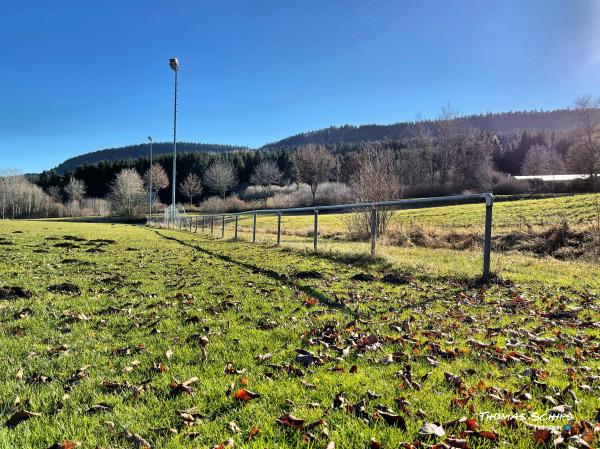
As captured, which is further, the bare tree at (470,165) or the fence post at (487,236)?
the bare tree at (470,165)

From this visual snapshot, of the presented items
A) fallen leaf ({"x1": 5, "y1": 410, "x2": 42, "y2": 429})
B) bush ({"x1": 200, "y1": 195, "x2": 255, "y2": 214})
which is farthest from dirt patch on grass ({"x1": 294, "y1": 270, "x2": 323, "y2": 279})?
bush ({"x1": 200, "y1": 195, "x2": 255, "y2": 214})

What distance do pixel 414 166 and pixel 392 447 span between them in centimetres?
7004

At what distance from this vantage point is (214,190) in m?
93.1

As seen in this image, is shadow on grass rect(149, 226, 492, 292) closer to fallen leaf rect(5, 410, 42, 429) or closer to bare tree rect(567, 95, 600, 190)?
fallen leaf rect(5, 410, 42, 429)

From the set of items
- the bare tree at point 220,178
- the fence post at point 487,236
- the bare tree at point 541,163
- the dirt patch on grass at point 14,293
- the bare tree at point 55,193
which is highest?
the bare tree at point 541,163

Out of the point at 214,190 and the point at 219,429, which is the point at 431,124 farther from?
the point at 219,429

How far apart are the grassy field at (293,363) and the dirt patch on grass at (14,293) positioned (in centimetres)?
4

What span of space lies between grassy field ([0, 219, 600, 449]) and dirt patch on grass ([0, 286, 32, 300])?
0.13 ft

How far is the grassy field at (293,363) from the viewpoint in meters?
2.23

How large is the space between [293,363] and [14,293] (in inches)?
186

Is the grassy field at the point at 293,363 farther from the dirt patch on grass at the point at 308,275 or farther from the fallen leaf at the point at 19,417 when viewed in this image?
the dirt patch on grass at the point at 308,275

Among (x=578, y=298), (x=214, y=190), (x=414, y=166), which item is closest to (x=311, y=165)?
(x=414, y=166)

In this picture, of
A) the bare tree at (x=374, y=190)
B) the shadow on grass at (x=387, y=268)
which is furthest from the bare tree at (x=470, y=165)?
the shadow on grass at (x=387, y=268)

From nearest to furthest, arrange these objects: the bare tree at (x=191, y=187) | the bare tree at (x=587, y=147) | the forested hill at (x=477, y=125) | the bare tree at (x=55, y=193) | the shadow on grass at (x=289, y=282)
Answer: the shadow on grass at (x=289, y=282) → the bare tree at (x=587, y=147) → the bare tree at (x=191, y=187) → the bare tree at (x=55, y=193) → the forested hill at (x=477, y=125)
